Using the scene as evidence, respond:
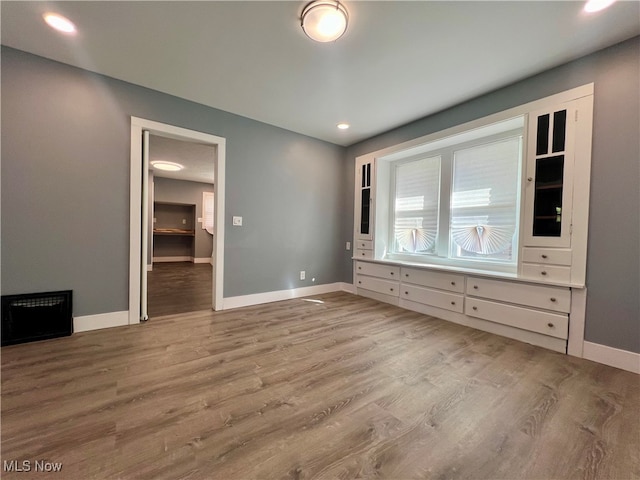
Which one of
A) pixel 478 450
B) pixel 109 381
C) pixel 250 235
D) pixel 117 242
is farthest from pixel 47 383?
pixel 478 450

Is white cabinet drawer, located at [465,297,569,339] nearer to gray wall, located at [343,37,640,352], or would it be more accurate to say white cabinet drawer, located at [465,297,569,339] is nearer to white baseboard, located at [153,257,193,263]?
gray wall, located at [343,37,640,352]

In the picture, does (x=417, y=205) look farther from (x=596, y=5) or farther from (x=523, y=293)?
(x=596, y=5)

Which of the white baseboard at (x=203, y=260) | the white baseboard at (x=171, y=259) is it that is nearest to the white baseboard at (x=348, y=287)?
the white baseboard at (x=203, y=260)

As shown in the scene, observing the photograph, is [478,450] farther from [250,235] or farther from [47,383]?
[250,235]

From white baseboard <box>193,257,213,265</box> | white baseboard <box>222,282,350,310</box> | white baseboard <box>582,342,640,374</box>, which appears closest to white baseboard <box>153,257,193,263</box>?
white baseboard <box>193,257,213,265</box>

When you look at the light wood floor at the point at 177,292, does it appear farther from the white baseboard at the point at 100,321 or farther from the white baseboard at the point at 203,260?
the white baseboard at the point at 203,260

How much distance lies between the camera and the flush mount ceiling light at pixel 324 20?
169cm

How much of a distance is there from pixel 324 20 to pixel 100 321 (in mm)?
3442

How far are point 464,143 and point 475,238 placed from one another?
1253 millimetres

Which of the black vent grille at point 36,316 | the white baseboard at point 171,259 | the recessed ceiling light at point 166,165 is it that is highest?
the recessed ceiling light at point 166,165

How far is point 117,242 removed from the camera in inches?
105

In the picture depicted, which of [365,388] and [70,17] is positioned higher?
[70,17]

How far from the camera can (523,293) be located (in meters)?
2.45

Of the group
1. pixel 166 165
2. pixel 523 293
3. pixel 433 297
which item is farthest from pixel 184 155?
pixel 523 293
